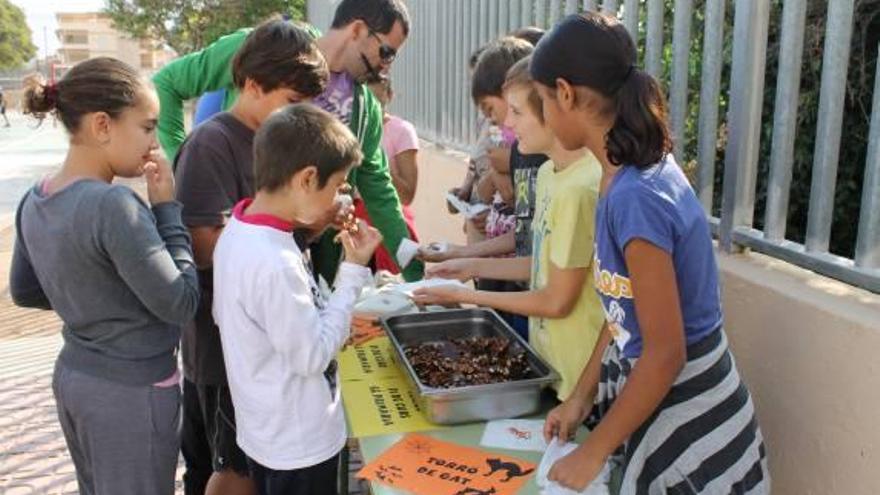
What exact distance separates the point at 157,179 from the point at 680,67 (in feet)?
5.12

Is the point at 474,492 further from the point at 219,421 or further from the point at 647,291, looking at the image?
the point at 219,421

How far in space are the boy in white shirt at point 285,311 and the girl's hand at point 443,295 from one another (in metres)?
0.45

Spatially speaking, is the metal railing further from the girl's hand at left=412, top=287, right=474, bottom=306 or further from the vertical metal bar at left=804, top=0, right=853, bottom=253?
the girl's hand at left=412, top=287, right=474, bottom=306

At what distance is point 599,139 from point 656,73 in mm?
1225

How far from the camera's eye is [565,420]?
1704mm

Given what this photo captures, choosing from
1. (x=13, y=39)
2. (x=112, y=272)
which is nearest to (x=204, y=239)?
(x=112, y=272)

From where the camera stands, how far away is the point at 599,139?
150 centimetres

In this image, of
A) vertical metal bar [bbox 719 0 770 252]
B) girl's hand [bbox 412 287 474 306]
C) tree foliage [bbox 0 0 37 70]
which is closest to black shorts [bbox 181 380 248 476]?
girl's hand [bbox 412 287 474 306]

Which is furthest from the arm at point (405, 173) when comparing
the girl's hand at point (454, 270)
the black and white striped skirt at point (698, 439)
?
the black and white striped skirt at point (698, 439)

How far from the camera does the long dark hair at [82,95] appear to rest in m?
1.84

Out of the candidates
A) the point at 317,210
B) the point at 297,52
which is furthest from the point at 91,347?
the point at 297,52

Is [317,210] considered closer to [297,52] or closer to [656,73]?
[297,52]

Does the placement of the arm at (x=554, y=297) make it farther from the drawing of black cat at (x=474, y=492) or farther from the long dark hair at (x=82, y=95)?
the long dark hair at (x=82, y=95)

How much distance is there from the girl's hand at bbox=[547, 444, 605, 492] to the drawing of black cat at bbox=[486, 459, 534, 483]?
0.64ft
